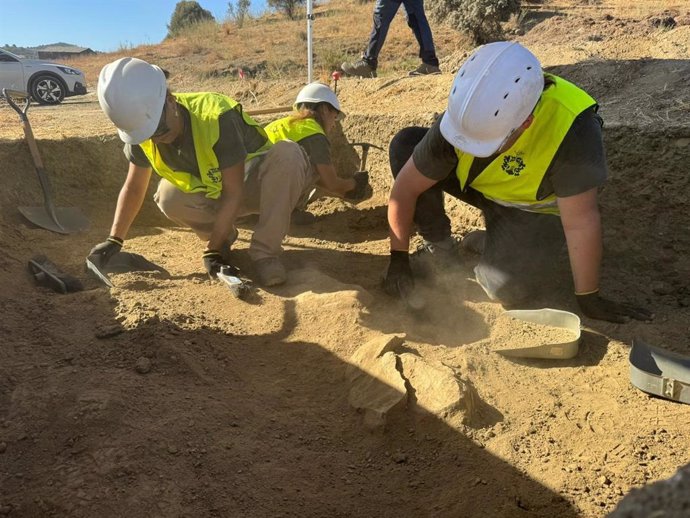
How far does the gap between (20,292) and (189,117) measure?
135cm

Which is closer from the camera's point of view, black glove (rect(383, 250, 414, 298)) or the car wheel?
black glove (rect(383, 250, 414, 298))

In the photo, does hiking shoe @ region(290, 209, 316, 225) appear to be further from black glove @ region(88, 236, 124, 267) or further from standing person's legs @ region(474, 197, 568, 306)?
standing person's legs @ region(474, 197, 568, 306)

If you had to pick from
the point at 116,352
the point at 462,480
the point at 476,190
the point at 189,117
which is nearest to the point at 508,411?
the point at 462,480

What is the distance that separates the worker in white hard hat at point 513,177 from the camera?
7.92 feet

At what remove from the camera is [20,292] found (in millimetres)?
3148

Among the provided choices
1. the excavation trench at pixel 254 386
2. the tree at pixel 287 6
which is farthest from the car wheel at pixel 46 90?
the tree at pixel 287 6

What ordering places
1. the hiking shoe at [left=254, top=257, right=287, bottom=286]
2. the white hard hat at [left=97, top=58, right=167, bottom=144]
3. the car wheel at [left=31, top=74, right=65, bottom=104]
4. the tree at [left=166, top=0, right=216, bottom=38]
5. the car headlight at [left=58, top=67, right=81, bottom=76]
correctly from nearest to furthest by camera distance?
the white hard hat at [left=97, top=58, right=167, bottom=144]
the hiking shoe at [left=254, top=257, right=287, bottom=286]
the car wheel at [left=31, top=74, right=65, bottom=104]
the car headlight at [left=58, top=67, right=81, bottom=76]
the tree at [left=166, top=0, right=216, bottom=38]

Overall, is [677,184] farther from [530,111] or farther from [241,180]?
[241,180]

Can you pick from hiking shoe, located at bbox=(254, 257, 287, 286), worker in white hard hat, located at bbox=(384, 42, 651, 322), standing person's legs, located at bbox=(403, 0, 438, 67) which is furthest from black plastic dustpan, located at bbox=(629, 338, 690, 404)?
standing person's legs, located at bbox=(403, 0, 438, 67)

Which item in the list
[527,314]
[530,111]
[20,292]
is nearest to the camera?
[530,111]

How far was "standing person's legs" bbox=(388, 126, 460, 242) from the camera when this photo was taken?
343cm

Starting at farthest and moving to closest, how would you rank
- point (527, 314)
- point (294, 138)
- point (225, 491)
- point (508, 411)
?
point (294, 138), point (527, 314), point (508, 411), point (225, 491)

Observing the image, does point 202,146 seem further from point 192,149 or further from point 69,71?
point 69,71

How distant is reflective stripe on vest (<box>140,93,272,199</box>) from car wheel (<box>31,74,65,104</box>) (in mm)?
8639
